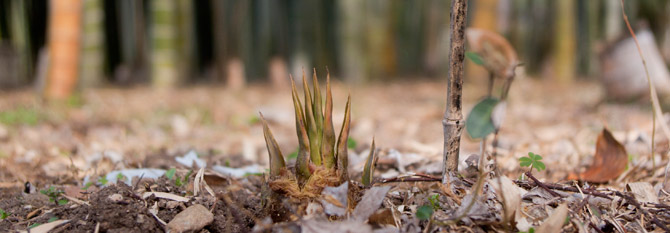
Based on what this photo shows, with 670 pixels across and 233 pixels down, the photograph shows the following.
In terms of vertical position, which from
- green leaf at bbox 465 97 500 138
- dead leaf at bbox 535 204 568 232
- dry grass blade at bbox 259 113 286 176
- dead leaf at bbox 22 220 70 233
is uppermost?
green leaf at bbox 465 97 500 138

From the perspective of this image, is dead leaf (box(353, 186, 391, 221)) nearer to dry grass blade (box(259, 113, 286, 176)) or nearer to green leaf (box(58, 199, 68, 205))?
dry grass blade (box(259, 113, 286, 176))

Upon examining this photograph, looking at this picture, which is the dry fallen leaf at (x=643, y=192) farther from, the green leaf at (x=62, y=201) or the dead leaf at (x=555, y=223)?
the green leaf at (x=62, y=201)

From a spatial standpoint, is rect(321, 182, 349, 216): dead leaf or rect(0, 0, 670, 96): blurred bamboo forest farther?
rect(0, 0, 670, 96): blurred bamboo forest

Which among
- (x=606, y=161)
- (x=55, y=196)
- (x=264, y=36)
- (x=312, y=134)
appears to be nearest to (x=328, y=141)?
(x=312, y=134)

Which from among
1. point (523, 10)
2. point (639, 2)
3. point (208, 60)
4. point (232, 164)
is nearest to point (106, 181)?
point (232, 164)

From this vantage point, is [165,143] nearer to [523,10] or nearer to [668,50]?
[668,50]

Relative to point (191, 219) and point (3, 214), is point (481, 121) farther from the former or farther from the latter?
point (3, 214)

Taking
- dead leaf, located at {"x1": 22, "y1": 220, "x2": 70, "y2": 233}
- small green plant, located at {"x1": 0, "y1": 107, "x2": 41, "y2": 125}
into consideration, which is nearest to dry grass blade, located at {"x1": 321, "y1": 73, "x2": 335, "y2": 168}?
dead leaf, located at {"x1": 22, "y1": 220, "x2": 70, "y2": 233}
